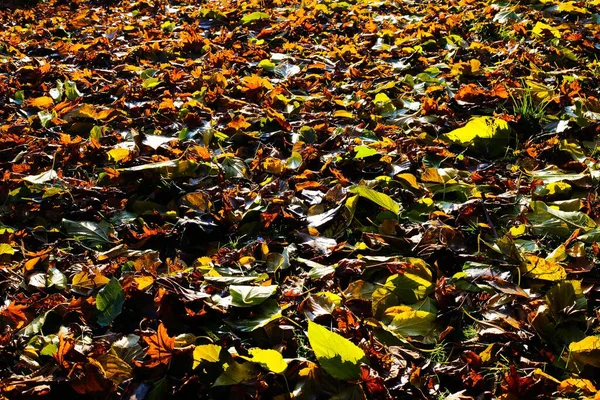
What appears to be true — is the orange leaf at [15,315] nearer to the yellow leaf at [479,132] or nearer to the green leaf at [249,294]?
the green leaf at [249,294]

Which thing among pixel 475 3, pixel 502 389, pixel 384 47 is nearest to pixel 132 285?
pixel 502 389

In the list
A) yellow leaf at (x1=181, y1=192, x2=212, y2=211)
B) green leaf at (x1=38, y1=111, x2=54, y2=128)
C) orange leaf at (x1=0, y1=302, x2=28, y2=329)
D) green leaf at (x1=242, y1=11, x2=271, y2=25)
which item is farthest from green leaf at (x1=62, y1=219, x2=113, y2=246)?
green leaf at (x1=242, y1=11, x2=271, y2=25)

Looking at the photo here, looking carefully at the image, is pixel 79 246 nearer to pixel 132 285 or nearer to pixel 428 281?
pixel 132 285

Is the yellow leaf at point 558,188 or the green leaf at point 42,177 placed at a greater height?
the yellow leaf at point 558,188

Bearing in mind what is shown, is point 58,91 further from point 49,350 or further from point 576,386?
point 576,386

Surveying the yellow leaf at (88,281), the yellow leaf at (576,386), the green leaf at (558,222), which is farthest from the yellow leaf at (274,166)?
the yellow leaf at (576,386)

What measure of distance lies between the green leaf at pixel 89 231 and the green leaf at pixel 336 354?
3.34 feet

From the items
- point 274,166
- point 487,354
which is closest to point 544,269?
point 487,354

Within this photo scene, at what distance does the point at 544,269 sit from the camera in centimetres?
173

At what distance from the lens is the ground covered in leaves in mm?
1466

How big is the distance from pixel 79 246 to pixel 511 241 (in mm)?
1606

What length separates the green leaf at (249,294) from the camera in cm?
165

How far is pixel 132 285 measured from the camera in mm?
1707

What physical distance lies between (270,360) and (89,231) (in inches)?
40.9
